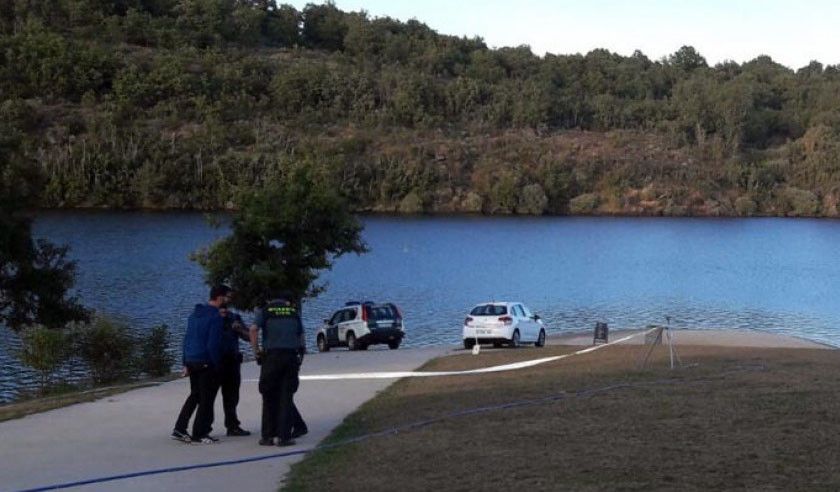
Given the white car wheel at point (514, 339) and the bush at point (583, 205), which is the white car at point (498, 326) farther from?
the bush at point (583, 205)

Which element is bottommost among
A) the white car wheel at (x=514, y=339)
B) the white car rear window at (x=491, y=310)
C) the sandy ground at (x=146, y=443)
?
the white car wheel at (x=514, y=339)

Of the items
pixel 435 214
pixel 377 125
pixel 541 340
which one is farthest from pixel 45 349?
pixel 377 125

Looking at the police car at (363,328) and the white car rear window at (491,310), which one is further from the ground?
the white car rear window at (491,310)

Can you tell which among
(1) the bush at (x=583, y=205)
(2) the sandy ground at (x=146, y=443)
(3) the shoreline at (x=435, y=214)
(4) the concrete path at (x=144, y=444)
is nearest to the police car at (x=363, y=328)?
(2) the sandy ground at (x=146, y=443)

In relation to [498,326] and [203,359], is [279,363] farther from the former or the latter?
[498,326]

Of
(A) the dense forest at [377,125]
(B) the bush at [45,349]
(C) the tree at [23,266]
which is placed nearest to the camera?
(B) the bush at [45,349]

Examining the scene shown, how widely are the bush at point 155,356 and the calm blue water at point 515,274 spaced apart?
323 centimetres

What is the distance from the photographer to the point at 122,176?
11788cm

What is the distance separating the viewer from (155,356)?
2770 centimetres

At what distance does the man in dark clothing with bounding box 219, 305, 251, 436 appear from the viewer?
12602 millimetres

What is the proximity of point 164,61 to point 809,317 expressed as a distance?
4403 inches

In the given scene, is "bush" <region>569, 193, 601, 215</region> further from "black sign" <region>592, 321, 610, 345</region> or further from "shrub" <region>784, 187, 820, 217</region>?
"black sign" <region>592, 321, 610, 345</region>

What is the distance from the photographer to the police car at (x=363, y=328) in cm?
3484

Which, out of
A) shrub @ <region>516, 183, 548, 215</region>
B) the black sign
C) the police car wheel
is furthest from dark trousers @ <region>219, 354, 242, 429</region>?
shrub @ <region>516, 183, 548, 215</region>
